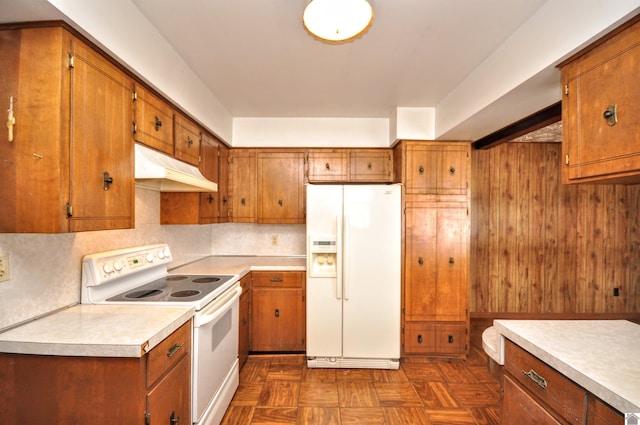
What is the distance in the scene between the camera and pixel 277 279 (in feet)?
9.55

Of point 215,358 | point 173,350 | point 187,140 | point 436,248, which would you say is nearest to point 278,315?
point 215,358

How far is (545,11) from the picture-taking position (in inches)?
56.9

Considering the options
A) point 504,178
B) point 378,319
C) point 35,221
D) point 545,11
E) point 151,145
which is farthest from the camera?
point 504,178

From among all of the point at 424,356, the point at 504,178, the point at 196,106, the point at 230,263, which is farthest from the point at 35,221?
the point at 504,178

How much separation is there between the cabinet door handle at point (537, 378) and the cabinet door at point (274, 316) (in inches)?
78.8

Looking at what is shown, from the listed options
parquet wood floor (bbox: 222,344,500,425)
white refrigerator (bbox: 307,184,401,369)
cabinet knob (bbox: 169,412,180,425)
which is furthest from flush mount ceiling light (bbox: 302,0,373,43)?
parquet wood floor (bbox: 222,344,500,425)

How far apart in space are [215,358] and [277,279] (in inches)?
42.2

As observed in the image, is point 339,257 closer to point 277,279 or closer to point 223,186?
point 277,279

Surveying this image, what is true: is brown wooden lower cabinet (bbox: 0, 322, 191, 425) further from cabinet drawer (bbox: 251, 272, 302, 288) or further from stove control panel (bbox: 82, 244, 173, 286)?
cabinet drawer (bbox: 251, 272, 302, 288)

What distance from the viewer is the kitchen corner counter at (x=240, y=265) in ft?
8.57

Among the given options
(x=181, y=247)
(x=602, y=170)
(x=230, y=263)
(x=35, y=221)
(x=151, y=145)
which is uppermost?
(x=151, y=145)

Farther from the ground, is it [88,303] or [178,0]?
[178,0]

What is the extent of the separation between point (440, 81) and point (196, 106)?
1.95 meters

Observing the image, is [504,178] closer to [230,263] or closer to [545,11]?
[545,11]
